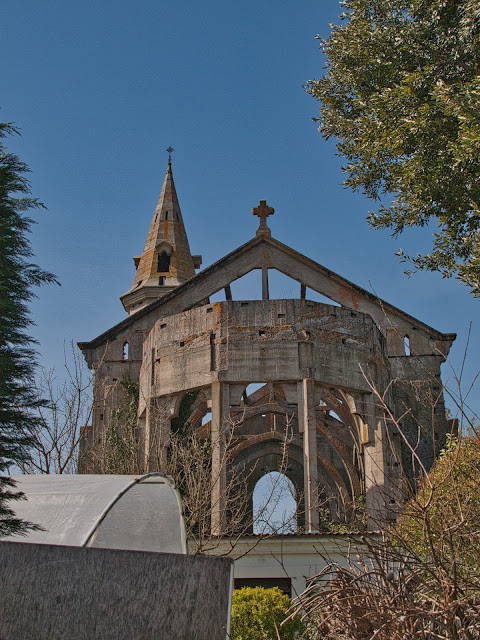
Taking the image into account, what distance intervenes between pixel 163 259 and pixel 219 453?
16.9 metres

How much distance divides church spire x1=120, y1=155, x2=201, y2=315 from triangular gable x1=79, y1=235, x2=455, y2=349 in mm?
7444

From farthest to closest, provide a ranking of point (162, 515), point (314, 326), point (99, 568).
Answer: point (314, 326) < point (162, 515) < point (99, 568)

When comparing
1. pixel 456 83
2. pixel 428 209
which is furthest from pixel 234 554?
pixel 456 83

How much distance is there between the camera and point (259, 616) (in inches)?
472

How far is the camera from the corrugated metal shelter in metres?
8.46

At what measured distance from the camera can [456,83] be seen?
1156cm

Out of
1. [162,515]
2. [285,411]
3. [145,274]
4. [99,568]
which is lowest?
[99,568]

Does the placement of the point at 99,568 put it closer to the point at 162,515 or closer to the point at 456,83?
the point at 162,515

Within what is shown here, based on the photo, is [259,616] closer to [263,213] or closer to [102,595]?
[102,595]

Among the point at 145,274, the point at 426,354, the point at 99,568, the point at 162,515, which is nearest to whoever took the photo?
the point at 99,568

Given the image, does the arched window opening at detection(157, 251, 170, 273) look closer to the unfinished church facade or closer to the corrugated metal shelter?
the unfinished church facade

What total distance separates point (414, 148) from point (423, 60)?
159cm

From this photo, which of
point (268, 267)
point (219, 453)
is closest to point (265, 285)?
point (268, 267)

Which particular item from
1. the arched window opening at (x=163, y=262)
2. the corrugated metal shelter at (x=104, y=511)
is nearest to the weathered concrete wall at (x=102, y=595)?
the corrugated metal shelter at (x=104, y=511)
